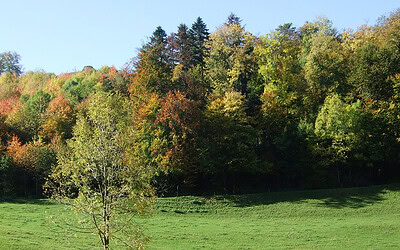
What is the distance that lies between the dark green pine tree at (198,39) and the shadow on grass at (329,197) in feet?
107

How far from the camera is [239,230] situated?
3400cm

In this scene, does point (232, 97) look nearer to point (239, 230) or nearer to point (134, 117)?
point (134, 117)

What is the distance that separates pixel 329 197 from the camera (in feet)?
Answer: 152

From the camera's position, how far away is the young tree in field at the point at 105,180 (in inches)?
714

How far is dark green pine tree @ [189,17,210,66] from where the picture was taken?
7262 cm

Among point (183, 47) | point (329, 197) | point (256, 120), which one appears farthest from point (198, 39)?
point (329, 197)

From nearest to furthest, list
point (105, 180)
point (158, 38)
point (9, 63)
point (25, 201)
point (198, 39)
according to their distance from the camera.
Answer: point (105, 180), point (25, 201), point (158, 38), point (198, 39), point (9, 63)

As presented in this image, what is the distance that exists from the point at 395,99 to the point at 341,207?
2025cm

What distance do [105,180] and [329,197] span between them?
35.0 meters

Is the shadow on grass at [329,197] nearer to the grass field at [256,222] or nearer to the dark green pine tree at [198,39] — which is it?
the grass field at [256,222]

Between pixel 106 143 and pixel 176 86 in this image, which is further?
pixel 176 86

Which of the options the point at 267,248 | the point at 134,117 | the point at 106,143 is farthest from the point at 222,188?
the point at 106,143

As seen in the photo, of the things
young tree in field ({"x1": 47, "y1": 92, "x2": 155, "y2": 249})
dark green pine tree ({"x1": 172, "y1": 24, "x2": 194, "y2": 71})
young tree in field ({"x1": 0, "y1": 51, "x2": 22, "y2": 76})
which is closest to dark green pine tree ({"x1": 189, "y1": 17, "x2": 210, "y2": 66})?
dark green pine tree ({"x1": 172, "y1": 24, "x2": 194, "y2": 71})

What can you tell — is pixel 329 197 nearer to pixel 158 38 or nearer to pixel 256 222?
pixel 256 222
